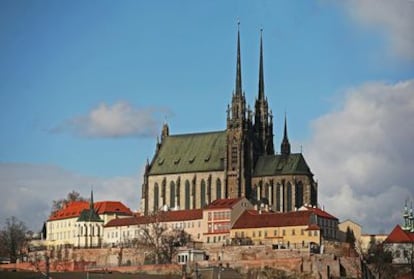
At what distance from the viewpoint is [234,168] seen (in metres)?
114

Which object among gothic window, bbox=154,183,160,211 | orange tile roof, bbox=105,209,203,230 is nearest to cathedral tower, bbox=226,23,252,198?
orange tile roof, bbox=105,209,203,230

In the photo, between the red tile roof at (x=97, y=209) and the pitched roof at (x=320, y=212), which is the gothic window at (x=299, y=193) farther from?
the red tile roof at (x=97, y=209)

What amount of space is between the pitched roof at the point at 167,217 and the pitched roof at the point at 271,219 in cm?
522

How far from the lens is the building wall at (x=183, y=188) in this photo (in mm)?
115438

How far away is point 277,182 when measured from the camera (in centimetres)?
11250

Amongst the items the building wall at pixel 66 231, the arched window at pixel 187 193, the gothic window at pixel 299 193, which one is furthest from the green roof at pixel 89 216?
the gothic window at pixel 299 193

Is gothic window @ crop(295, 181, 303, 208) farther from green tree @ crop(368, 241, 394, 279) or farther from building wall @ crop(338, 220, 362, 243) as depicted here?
green tree @ crop(368, 241, 394, 279)

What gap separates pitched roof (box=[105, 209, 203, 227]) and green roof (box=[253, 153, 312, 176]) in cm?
814

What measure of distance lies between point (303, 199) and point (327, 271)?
2403cm

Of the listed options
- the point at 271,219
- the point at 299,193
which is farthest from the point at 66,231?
the point at 271,219

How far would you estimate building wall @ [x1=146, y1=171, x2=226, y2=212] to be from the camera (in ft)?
379

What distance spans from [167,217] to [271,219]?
1314 cm

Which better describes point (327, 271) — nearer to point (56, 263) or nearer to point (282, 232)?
point (282, 232)

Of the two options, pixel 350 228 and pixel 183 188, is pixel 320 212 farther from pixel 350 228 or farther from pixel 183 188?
pixel 183 188
